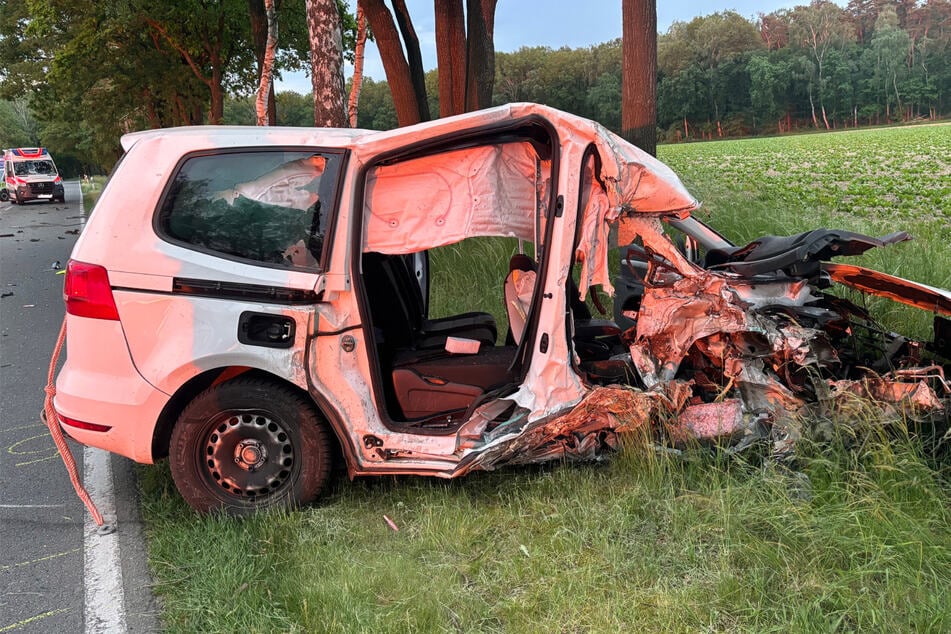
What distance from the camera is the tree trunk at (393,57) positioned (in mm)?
11953

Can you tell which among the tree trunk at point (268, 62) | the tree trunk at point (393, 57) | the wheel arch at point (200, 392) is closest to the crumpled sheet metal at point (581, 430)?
the wheel arch at point (200, 392)

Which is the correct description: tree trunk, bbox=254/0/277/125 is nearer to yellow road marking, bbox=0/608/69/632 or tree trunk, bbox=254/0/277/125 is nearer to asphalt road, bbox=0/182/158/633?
asphalt road, bbox=0/182/158/633

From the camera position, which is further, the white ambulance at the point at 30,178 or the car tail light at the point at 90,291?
the white ambulance at the point at 30,178

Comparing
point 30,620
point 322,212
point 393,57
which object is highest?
point 393,57

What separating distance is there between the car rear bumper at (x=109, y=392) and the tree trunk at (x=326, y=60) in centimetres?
597

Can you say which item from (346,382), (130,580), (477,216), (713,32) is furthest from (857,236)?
(713,32)

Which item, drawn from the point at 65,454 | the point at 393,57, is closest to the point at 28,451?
the point at 65,454

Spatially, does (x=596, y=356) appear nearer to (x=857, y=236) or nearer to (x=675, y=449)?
(x=675, y=449)

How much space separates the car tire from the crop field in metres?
0.14

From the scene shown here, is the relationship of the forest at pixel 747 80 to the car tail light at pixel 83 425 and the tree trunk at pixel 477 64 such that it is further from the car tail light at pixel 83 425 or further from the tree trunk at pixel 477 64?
the car tail light at pixel 83 425

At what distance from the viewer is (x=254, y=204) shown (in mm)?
3816

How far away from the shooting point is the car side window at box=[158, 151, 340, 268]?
3.76m

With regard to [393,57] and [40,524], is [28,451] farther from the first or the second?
[393,57]

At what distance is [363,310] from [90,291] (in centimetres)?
135
